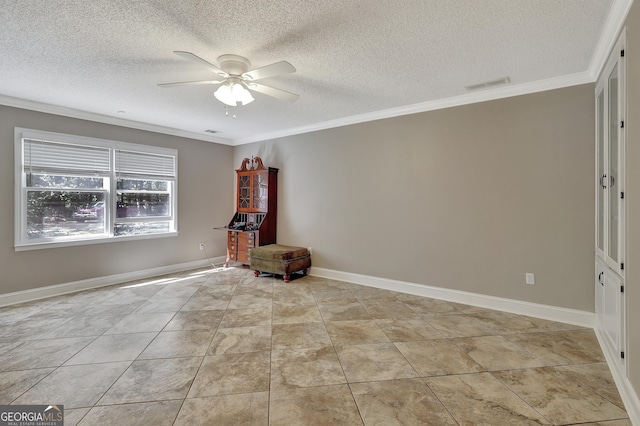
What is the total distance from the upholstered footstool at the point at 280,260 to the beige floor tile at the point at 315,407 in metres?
2.69

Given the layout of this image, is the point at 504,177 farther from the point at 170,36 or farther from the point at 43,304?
the point at 43,304

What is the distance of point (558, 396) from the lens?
192 centimetres

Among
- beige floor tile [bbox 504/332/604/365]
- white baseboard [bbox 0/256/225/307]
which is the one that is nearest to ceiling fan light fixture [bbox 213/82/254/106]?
beige floor tile [bbox 504/332/604/365]

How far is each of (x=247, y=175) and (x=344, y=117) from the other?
223 cm

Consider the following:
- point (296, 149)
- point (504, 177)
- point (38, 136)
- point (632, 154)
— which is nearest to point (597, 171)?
point (504, 177)

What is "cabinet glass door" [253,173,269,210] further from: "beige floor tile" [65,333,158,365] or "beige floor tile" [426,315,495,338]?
"beige floor tile" [426,315,495,338]

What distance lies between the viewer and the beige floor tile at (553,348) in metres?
2.37

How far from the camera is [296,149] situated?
5.27 meters

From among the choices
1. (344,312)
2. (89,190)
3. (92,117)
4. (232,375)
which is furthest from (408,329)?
(92,117)

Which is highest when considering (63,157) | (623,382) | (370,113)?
(370,113)

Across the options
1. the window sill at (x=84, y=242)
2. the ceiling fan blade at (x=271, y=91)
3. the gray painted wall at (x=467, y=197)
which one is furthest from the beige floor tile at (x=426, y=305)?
the window sill at (x=84, y=242)

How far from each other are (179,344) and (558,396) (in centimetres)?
293

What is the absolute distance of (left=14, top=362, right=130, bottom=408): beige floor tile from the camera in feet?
6.17

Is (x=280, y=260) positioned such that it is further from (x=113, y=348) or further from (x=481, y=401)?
(x=481, y=401)
